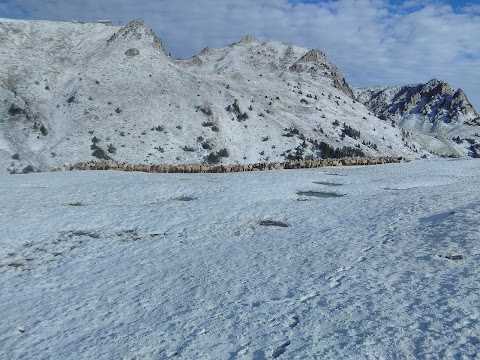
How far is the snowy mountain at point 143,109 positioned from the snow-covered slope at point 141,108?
0.46 feet

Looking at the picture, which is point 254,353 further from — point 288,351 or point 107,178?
point 107,178

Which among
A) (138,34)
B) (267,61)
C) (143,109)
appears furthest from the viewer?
(267,61)

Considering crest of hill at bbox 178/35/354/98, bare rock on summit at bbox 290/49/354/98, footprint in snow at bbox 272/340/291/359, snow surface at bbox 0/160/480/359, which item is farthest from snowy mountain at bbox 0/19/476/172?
footprint in snow at bbox 272/340/291/359

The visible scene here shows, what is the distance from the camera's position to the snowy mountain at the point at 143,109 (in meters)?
47.0

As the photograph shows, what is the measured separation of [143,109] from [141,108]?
36 centimetres

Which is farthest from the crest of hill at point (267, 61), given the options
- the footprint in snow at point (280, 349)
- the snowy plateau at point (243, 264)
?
the footprint in snow at point (280, 349)

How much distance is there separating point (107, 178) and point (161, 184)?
4725 millimetres

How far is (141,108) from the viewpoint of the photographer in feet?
179

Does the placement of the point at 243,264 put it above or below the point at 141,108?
below

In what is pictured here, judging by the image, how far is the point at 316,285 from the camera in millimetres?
9828

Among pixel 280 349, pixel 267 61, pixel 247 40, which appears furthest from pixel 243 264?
pixel 247 40

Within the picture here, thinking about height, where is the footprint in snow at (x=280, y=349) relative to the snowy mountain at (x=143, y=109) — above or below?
below

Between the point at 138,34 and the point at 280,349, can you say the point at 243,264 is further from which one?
the point at 138,34

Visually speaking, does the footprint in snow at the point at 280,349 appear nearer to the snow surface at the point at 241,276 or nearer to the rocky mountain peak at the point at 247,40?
the snow surface at the point at 241,276
